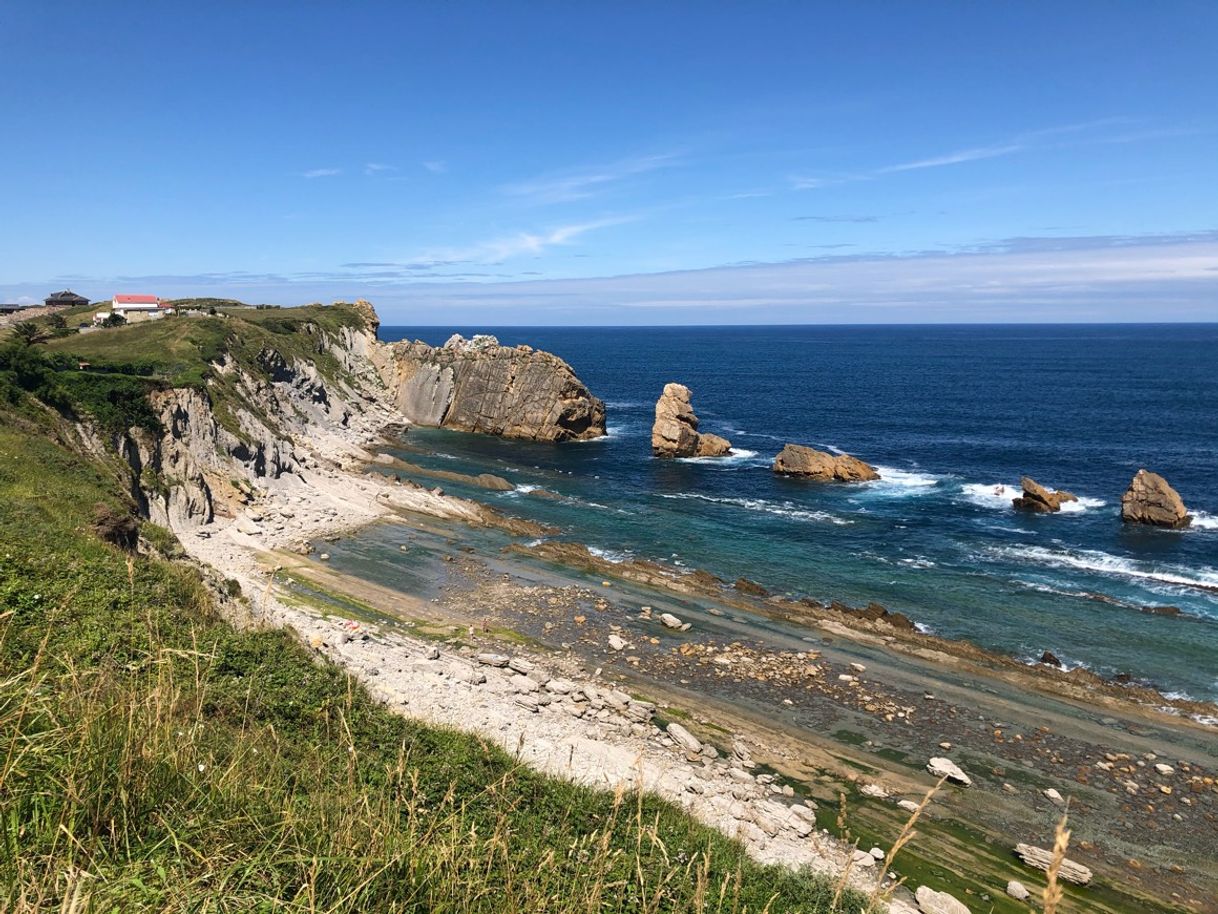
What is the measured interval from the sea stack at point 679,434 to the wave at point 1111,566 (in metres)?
32.3

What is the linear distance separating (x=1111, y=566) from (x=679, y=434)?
1529 inches

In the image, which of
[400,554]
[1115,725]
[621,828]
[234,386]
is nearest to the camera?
[621,828]

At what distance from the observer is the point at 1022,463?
6812 centimetres

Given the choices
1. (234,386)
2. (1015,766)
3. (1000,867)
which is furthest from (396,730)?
(234,386)

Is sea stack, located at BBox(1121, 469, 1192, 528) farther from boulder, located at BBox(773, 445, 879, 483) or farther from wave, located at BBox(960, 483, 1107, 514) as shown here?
boulder, located at BBox(773, 445, 879, 483)

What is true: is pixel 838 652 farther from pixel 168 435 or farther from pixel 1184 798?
pixel 168 435

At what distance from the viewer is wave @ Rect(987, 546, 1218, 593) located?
132ft

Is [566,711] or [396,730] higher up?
[396,730]

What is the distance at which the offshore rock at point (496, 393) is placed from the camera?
8175cm

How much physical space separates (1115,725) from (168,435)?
172 feet

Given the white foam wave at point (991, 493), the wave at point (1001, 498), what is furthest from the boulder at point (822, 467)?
the wave at point (1001, 498)

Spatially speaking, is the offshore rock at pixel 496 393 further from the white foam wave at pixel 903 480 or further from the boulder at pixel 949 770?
the boulder at pixel 949 770

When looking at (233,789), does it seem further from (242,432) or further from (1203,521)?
(1203,521)

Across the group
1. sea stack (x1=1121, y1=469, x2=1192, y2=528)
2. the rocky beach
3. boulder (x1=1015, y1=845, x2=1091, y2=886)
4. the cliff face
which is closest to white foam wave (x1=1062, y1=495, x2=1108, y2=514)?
sea stack (x1=1121, y1=469, x2=1192, y2=528)
